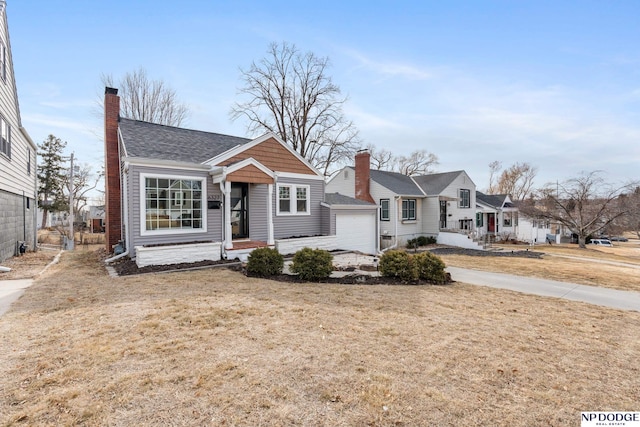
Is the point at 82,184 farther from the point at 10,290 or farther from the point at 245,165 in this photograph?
the point at 10,290

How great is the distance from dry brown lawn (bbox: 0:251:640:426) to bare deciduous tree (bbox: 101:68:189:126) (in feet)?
82.0

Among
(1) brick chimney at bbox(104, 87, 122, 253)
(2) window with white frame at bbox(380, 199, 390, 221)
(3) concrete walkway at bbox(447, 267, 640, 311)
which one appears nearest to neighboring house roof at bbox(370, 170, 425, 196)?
(2) window with white frame at bbox(380, 199, 390, 221)

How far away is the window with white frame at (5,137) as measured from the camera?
11124mm

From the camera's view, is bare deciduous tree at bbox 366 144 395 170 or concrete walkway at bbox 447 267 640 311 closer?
concrete walkway at bbox 447 267 640 311

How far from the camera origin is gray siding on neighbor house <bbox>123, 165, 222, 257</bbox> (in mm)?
9891

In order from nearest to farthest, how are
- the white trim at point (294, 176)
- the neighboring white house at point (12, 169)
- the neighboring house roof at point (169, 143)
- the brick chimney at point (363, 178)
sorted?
the neighboring house roof at point (169, 143) → the neighboring white house at point (12, 169) → the white trim at point (294, 176) → the brick chimney at point (363, 178)

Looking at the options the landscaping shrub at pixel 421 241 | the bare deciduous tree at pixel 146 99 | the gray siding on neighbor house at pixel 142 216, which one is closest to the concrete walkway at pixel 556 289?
the gray siding on neighbor house at pixel 142 216

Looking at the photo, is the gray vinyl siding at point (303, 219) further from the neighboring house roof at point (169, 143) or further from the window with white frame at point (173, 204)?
the window with white frame at point (173, 204)

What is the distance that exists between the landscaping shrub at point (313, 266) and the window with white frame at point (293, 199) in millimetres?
5220

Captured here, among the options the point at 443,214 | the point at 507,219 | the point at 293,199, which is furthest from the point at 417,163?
the point at 293,199

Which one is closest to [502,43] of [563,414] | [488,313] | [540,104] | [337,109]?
[540,104]

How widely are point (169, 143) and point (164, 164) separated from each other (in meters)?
1.78

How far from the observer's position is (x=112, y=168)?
12.5 meters

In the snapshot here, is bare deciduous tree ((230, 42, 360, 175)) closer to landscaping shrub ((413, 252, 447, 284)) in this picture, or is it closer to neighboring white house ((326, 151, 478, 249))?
neighboring white house ((326, 151, 478, 249))
